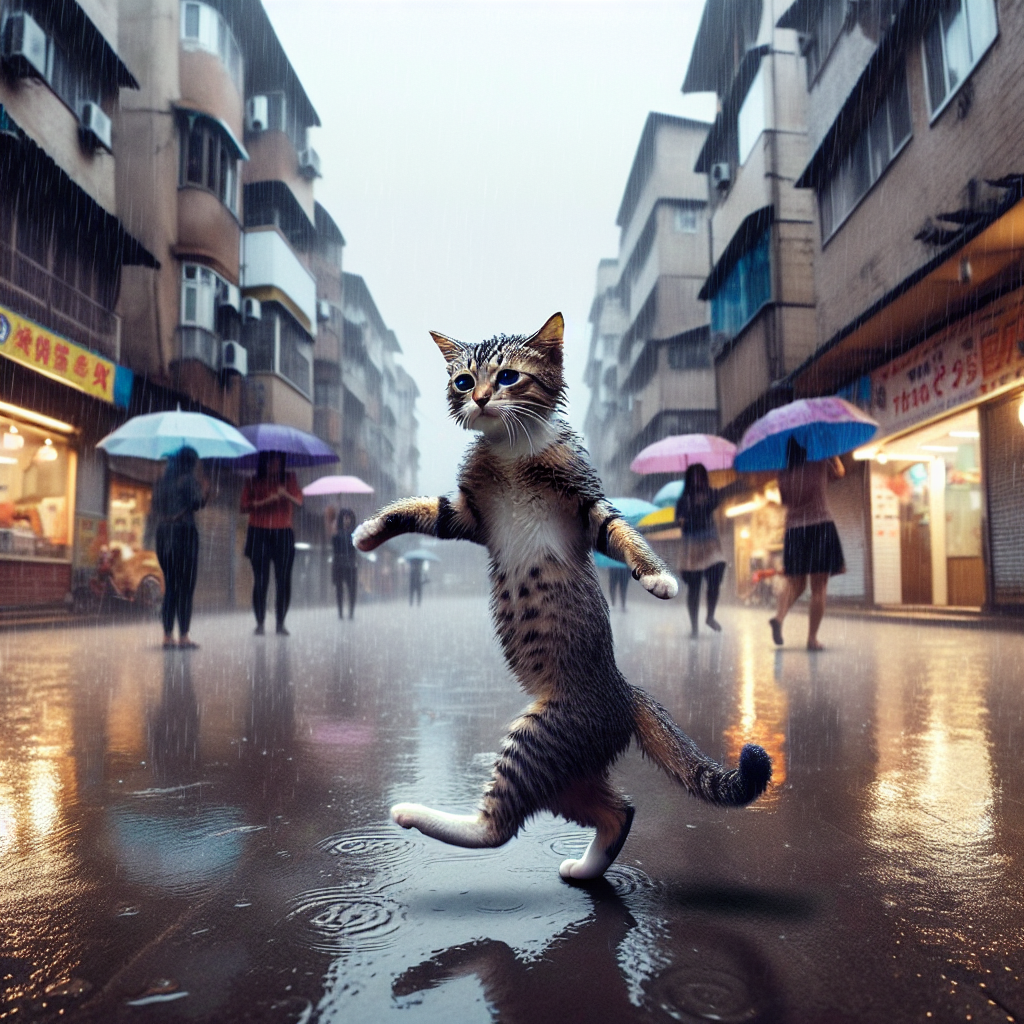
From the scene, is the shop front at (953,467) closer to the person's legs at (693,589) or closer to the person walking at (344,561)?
the person's legs at (693,589)

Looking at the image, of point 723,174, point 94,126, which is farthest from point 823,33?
point 94,126

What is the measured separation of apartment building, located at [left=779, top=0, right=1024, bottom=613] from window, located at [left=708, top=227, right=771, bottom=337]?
1272 mm

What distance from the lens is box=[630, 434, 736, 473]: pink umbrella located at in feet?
34.9

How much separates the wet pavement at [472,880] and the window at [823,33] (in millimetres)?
15584

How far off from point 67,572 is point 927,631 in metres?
14.6

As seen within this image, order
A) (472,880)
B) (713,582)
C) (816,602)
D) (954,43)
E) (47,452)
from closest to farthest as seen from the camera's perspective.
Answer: (472,880), (816,602), (713,582), (954,43), (47,452)

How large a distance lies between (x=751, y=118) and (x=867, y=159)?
20.6 ft

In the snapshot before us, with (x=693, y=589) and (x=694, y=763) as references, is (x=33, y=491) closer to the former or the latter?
(x=693, y=589)

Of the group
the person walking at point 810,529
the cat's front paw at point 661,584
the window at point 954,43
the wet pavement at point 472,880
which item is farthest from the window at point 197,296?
the cat's front paw at point 661,584

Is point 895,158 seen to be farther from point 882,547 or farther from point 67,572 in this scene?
point 67,572

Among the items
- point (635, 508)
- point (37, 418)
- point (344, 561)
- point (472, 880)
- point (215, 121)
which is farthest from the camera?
point (215, 121)

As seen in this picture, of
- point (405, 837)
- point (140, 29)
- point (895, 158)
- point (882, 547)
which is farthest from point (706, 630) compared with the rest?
point (140, 29)

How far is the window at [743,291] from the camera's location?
18.5m

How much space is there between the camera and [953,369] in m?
→ 12.8
